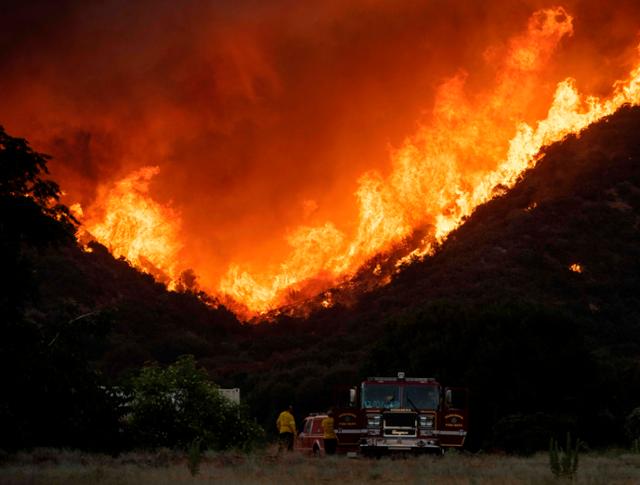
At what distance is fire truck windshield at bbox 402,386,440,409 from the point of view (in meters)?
34.6

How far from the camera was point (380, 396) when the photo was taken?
115ft

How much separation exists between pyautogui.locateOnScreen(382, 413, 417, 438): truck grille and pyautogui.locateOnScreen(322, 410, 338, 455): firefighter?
106 inches

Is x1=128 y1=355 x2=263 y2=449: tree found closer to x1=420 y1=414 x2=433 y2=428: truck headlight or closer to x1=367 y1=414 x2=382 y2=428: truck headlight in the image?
x1=367 y1=414 x2=382 y2=428: truck headlight

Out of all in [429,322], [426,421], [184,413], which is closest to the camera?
[426,421]

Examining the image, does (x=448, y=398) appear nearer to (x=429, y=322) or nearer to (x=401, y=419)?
(x=401, y=419)

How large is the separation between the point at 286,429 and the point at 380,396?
526 centimetres

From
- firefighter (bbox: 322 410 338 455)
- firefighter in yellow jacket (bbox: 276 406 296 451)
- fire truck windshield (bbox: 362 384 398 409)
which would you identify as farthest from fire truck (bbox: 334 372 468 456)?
Answer: firefighter in yellow jacket (bbox: 276 406 296 451)

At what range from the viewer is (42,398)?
65.4ft

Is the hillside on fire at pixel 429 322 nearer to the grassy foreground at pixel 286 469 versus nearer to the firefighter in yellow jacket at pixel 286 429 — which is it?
the grassy foreground at pixel 286 469

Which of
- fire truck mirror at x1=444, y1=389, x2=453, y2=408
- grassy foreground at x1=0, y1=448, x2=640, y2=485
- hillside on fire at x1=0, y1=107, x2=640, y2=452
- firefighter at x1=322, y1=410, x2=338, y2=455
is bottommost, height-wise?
grassy foreground at x1=0, y1=448, x2=640, y2=485

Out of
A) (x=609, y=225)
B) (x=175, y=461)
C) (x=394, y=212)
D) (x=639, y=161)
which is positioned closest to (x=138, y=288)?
(x=394, y=212)

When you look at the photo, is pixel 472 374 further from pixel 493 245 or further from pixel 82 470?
pixel 493 245

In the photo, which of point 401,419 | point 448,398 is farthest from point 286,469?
point 448,398

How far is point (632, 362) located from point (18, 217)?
5619 centimetres
